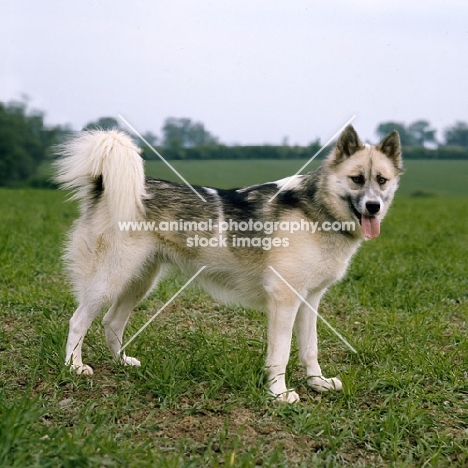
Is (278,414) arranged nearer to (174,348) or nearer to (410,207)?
(174,348)

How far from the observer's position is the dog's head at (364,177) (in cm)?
Result: 362

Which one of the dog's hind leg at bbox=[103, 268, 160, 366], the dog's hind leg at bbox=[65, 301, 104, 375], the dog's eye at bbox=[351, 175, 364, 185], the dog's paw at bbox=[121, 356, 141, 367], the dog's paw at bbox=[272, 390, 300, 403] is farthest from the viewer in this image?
the dog's hind leg at bbox=[103, 268, 160, 366]

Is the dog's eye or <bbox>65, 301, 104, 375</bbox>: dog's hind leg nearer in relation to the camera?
the dog's eye

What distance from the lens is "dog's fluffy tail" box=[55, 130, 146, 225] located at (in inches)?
149

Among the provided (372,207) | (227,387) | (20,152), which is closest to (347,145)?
(372,207)

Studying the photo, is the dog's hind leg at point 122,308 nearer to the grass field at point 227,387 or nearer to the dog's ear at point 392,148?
the grass field at point 227,387

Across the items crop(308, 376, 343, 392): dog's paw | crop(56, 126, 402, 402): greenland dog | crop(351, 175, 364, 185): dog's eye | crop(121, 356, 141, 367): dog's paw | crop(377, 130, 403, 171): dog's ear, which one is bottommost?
crop(308, 376, 343, 392): dog's paw

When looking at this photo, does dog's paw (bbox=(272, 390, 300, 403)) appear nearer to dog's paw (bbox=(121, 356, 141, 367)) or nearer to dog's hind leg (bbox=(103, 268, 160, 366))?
dog's paw (bbox=(121, 356, 141, 367))

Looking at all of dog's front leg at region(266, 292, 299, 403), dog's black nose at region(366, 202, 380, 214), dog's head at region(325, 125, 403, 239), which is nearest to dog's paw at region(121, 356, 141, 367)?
dog's front leg at region(266, 292, 299, 403)

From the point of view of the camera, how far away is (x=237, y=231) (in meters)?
3.87

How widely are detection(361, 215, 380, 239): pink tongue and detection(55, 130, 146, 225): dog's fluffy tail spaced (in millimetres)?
1420

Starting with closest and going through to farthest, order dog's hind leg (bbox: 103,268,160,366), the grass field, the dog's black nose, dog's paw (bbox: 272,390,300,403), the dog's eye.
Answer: the grass field, dog's paw (bbox: 272,390,300,403), the dog's black nose, the dog's eye, dog's hind leg (bbox: 103,268,160,366)

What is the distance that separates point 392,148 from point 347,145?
32 cm

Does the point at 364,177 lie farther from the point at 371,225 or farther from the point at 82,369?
the point at 82,369
